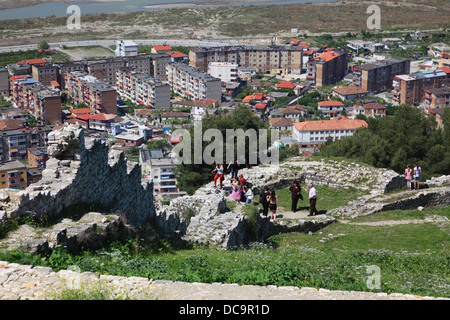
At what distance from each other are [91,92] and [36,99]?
6680 mm

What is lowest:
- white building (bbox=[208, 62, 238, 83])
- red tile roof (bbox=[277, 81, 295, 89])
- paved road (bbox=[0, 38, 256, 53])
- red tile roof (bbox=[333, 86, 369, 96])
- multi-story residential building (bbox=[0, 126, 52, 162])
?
multi-story residential building (bbox=[0, 126, 52, 162])

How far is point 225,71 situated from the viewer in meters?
83.1

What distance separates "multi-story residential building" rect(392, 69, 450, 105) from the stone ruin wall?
65566 mm

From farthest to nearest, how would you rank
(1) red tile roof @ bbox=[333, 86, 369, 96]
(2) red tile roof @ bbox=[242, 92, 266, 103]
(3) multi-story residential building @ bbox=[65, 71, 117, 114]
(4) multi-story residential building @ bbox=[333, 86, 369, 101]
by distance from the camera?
(1) red tile roof @ bbox=[333, 86, 369, 96] → (4) multi-story residential building @ bbox=[333, 86, 369, 101] → (2) red tile roof @ bbox=[242, 92, 266, 103] → (3) multi-story residential building @ bbox=[65, 71, 117, 114]

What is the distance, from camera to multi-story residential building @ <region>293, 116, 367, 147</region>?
58.8 metres

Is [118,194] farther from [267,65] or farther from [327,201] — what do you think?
[267,65]

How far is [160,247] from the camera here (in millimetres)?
9625

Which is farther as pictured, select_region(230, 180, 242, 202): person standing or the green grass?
the green grass

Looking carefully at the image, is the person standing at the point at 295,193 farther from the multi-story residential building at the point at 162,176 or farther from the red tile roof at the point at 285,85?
the red tile roof at the point at 285,85

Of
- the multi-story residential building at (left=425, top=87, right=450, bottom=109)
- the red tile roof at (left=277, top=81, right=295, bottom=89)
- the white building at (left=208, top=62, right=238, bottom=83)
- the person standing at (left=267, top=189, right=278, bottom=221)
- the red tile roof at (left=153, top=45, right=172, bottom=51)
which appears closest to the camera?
the person standing at (left=267, top=189, right=278, bottom=221)

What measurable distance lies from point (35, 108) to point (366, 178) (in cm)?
5730

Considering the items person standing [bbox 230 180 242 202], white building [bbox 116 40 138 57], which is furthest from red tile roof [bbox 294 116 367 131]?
person standing [bbox 230 180 242 202]

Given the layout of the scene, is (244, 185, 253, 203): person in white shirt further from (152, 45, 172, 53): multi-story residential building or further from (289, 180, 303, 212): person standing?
(152, 45, 172, 53): multi-story residential building
